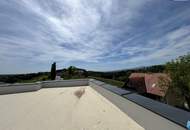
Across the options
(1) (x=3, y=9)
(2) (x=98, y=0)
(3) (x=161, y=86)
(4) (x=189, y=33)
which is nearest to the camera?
(2) (x=98, y=0)

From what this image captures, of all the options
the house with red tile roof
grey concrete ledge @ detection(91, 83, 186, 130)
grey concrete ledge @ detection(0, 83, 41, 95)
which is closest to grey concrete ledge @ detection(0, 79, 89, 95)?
grey concrete ledge @ detection(0, 83, 41, 95)

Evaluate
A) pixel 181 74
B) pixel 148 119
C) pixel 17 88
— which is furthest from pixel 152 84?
pixel 148 119

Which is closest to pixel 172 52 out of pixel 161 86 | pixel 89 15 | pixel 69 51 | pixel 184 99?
pixel 161 86

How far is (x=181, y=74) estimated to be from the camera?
13297 millimetres

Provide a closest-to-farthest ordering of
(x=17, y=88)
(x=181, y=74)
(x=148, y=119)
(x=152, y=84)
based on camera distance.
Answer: (x=148, y=119), (x=17, y=88), (x=181, y=74), (x=152, y=84)

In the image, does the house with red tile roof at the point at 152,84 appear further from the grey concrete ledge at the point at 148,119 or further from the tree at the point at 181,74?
the grey concrete ledge at the point at 148,119

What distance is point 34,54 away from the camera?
12469 millimetres

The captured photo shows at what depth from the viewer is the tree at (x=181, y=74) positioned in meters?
12.8

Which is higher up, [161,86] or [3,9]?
[3,9]

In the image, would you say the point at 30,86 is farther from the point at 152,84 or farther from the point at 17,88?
the point at 152,84

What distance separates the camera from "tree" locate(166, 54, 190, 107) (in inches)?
504

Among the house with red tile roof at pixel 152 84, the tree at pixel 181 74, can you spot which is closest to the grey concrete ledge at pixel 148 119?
the tree at pixel 181 74

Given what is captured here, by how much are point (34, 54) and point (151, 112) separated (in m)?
12.5

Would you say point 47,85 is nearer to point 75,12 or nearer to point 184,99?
point 75,12
